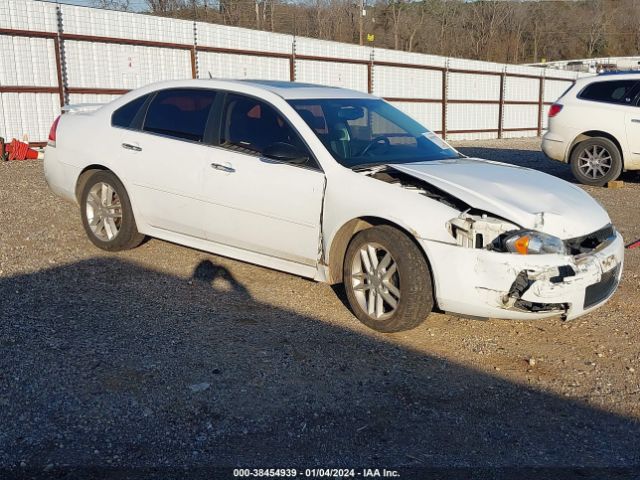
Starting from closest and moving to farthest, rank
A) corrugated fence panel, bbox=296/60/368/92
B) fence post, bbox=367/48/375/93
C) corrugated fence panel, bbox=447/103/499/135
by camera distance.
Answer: corrugated fence panel, bbox=296/60/368/92, fence post, bbox=367/48/375/93, corrugated fence panel, bbox=447/103/499/135

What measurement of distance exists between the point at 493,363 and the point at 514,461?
118 centimetres

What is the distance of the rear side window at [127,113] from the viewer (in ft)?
20.6

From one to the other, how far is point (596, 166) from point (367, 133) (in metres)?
7.62

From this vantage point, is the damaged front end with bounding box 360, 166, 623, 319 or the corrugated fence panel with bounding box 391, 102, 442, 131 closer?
the damaged front end with bounding box 360, 166, 623, 319

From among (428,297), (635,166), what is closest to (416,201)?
(428,297)

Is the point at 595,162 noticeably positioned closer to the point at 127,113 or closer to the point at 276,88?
the point at 276,88

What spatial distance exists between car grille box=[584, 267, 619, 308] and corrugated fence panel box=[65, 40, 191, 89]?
13.2 meters

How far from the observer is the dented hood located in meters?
4.29

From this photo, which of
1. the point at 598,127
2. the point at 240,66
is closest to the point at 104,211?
the point at 598,127

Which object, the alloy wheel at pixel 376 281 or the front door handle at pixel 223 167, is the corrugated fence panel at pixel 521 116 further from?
the alloy wheel at pixel 376 281

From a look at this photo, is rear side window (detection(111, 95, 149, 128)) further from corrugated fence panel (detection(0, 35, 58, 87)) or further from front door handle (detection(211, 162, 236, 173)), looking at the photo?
corrugated fence panel (detection(0, 35, 58, 87))

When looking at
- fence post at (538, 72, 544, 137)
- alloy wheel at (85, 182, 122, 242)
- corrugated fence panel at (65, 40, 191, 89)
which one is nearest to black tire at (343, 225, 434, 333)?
alloy wheel at (85, 182, 122, 242)

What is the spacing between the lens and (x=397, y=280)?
179 inches

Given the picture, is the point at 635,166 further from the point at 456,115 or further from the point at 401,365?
the point at 456,115
